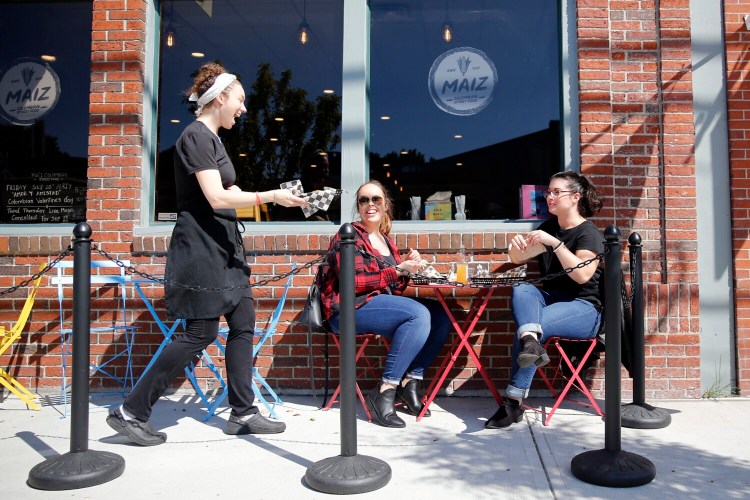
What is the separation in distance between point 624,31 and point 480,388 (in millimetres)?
2897

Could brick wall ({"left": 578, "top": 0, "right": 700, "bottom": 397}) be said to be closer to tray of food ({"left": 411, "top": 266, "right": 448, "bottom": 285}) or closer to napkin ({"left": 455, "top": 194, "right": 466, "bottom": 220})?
napkin ({"left": 455, "top": 194, "right": 466, "bottom": 220})

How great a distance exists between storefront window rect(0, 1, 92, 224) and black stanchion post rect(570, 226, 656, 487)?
425cm

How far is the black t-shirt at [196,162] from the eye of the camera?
3.51 m

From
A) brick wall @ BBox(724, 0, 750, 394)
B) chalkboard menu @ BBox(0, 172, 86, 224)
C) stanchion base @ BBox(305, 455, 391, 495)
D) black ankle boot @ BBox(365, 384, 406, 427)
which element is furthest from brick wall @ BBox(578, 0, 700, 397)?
chalkboard menu @ BBox(0, 172, 86, 224)

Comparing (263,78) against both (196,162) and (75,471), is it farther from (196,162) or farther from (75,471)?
(75,471)

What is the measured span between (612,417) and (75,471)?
2566 millimetres

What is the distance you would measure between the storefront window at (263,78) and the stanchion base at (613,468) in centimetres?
306

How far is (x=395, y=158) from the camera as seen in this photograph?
17.2 ft

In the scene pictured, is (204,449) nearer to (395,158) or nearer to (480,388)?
(480,388)

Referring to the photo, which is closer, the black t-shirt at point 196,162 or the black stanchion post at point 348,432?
the black stanchion post at point 348,432

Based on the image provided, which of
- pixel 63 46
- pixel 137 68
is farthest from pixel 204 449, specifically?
pixel 63 46

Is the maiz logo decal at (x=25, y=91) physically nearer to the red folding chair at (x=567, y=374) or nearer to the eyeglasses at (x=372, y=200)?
the eyeglasses at (x=372, y=200)

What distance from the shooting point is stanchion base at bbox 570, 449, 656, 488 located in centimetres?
298

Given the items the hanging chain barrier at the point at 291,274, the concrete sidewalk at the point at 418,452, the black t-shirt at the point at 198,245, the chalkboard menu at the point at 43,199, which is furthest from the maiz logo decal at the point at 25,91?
the black t-shirt at the point at 198,245
